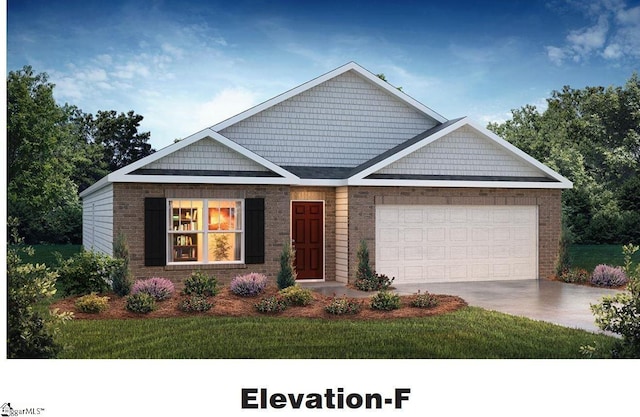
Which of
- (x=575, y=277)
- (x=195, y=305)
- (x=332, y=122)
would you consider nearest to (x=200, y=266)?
(x=195, y=305)

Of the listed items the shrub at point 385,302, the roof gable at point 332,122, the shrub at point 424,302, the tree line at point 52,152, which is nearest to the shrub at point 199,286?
the shrub at point 385,302

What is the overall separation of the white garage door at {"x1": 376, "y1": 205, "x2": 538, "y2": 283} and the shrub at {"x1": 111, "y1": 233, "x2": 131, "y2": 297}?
6106 millimetres

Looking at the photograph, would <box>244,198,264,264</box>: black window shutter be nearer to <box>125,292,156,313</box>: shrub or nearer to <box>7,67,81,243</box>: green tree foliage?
<box>125,292,156,313</box>: shrub

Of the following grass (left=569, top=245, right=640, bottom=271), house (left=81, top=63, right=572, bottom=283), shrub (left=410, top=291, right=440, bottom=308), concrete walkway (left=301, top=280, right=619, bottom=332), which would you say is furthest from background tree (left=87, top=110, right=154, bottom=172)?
shrub (left=410, top=291, right=440, bottom=308)

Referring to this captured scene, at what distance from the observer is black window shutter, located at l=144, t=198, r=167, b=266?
1583 centimetres

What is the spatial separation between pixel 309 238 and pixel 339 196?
1.29 metres

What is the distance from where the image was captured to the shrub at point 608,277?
1734cm

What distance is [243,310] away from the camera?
42.9 ft

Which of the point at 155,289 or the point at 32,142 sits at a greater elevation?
the point at 32,142

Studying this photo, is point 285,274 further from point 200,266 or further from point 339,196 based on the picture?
point 339,196

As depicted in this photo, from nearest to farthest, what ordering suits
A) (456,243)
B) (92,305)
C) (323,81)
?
(92,305)
(456,243)
(323,81)
